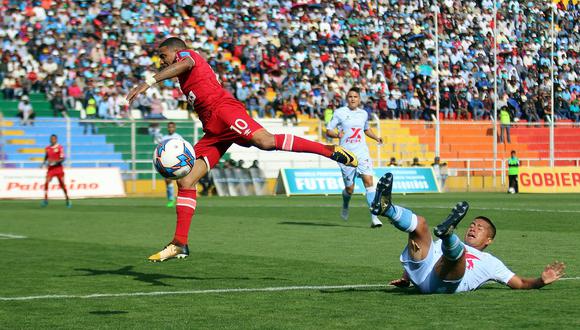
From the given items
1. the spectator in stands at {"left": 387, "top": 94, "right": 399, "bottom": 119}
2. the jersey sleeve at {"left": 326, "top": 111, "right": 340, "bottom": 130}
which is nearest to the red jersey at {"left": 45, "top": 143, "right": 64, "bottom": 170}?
the jersey sleeve at {"left": 326, "top": 111, "right": 340, "bottom": 130}

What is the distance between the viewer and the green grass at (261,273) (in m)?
8.59

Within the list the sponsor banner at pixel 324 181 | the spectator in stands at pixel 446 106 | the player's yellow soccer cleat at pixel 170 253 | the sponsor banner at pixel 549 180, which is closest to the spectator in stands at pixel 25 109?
the sponsor banner at pixel 324 181

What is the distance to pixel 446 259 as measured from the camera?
913cm

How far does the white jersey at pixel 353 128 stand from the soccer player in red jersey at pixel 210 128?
8233 mm

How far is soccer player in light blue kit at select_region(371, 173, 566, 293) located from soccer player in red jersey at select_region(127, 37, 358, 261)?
2.69 metres

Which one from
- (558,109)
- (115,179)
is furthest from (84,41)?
(558,109)

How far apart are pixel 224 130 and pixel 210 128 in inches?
7.5

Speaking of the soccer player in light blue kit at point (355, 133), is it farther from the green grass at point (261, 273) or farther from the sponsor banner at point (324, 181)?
the sponsor banner at point (324, 181)

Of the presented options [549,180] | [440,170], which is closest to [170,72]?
[549,180]

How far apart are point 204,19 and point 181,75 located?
34.8m

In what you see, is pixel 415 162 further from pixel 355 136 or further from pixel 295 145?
pixel 295 145

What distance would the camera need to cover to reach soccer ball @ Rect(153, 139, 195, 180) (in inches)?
449

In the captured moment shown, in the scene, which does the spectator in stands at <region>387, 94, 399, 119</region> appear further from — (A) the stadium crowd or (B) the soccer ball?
(B) the soccer ball

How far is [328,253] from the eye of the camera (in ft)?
49.1
